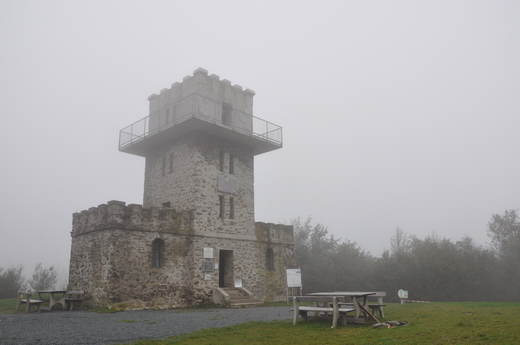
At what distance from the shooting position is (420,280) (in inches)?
1019

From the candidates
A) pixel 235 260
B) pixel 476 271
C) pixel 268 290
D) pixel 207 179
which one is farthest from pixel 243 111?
pixel 476 271

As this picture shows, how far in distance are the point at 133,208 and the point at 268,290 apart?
27.4ft

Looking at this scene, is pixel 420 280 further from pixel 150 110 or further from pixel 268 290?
pixel 150 110

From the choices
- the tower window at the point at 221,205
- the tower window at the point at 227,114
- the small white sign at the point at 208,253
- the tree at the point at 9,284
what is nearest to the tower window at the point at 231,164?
the tower window at the point at 221,205

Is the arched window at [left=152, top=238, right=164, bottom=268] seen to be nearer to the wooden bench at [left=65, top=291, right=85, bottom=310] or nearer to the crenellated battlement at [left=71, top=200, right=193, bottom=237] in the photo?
the crenellated battlement at [left=71, top=200, right=193, bottom=237]

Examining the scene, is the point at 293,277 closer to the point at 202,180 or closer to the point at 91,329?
the point at 202,180

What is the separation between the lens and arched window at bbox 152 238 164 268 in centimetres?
1773

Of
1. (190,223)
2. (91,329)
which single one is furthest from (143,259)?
(91,329)

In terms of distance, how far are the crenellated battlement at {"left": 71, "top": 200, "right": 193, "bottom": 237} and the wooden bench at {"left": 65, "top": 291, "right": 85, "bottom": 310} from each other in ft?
8.46

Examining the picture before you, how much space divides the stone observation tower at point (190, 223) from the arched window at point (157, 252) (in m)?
0.04

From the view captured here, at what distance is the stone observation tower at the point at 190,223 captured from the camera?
16.7 meters

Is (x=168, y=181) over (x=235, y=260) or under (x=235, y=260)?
over

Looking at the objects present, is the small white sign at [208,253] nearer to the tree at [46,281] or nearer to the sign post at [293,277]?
the sign post at [293,277]

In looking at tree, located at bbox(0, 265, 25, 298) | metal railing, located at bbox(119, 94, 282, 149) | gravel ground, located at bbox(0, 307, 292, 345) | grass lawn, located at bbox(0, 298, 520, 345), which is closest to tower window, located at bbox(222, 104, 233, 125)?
metal railing, located at bbox(119, 94, 282, 149)
